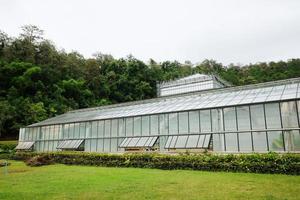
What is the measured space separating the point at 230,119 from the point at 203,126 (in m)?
2.22

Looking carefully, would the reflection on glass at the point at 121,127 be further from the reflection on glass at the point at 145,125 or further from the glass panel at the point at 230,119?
the glass panel at the point at 230,119

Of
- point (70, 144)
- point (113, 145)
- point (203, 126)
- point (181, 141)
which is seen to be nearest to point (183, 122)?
point (181, 141)

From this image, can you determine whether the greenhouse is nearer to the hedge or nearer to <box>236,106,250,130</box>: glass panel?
<box>236,106,250,130</box>: glass panel

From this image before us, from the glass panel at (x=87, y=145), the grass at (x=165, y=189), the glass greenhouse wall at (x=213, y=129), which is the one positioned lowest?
the grass at (x=165, y=189)

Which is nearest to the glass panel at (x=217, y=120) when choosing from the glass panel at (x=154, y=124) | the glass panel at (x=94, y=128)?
the glass panel at (x=154, y=124)

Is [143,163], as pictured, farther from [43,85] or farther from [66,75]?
[66,75]

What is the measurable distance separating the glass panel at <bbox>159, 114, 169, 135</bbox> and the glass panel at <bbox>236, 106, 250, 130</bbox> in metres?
6.30

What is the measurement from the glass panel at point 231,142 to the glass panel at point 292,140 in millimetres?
3210

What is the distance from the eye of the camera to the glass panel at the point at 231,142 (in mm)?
17811

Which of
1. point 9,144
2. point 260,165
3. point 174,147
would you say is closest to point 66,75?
point 9,144

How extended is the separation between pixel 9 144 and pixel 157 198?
35.2 m

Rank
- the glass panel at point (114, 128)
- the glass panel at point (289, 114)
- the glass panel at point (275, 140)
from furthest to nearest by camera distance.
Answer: the glass panel at point (114, 128)
the glass panel at point (289, 114)
the glass panel at point (275, 140)

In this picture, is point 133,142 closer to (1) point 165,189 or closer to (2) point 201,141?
(2) point 201,141

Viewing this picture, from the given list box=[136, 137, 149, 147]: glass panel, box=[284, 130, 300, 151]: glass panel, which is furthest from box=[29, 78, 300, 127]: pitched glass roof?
box=[284, 130, 300, 151]: glass panel
